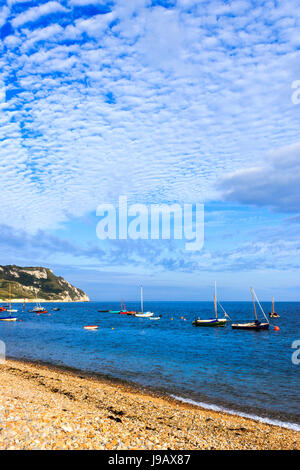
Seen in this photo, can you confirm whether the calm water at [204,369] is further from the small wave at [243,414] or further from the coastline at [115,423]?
the coastline at [115,423]

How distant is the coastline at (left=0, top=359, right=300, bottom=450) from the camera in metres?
10.9

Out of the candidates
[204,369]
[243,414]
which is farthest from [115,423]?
[204,369]

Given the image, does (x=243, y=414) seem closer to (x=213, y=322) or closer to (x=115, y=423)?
(x=115, y=423)

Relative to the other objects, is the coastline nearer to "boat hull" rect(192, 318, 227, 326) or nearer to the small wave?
the small wave

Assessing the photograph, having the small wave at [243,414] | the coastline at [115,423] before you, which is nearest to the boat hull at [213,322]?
the coastline at [115,423]

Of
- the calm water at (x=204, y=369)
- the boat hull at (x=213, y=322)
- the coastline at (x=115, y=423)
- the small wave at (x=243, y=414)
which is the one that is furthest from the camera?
the boat hull at (x=213, y=322)

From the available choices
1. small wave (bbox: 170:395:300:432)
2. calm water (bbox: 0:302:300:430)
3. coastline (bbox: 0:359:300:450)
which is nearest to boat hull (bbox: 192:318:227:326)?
calm water (bbox: 0:302:300:430)

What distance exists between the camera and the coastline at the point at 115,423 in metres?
10.9

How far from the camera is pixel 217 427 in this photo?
15977mm

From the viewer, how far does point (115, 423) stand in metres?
14.1
